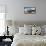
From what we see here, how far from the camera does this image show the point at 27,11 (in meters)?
5.17

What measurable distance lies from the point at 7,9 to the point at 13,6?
284mm

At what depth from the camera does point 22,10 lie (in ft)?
16.9

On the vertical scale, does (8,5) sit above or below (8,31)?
above

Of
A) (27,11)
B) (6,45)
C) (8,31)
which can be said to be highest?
(27,11)

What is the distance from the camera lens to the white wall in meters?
5.13

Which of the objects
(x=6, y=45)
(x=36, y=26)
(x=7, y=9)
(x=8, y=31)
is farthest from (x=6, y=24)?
(x=36, y=26)

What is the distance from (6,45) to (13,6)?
5.46 feet

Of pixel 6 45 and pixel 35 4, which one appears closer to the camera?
pixel 6 45

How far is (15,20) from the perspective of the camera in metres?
5.14

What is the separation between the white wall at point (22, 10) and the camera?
5.13m

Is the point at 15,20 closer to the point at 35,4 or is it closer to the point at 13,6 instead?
the point at 13,6

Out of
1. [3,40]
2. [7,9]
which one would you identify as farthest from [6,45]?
[7,9]

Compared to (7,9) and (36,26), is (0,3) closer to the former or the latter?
(7,9)

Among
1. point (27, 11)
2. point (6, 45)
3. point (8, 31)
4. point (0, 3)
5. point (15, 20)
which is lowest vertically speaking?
point (6, 45)
